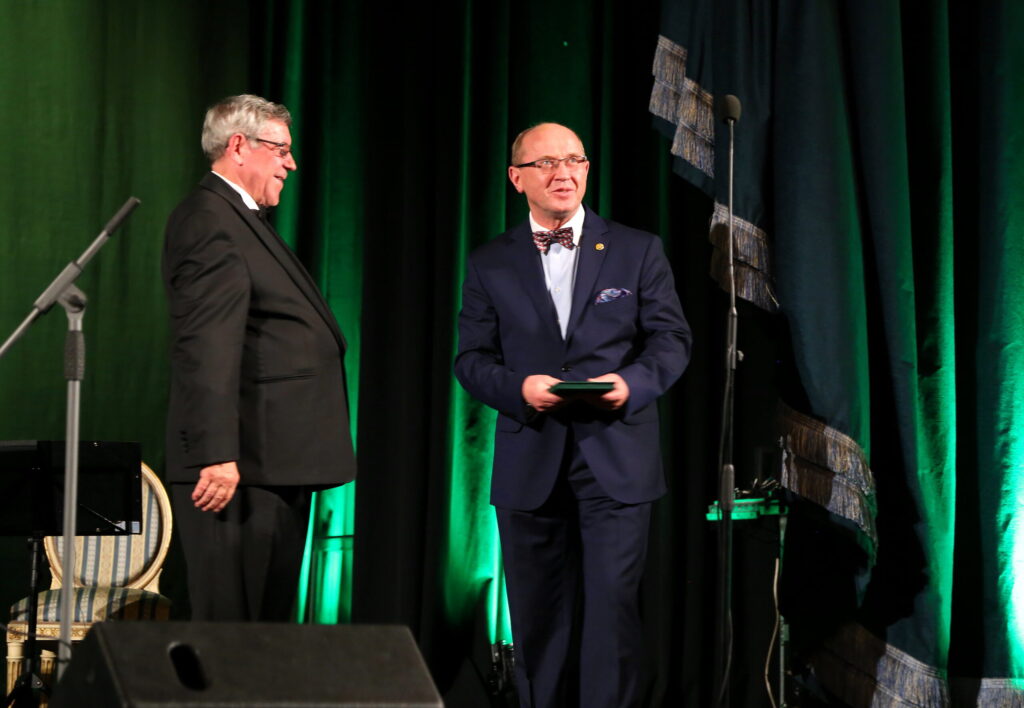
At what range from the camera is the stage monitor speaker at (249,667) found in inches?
75.5

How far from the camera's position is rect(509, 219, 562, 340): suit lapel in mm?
3314

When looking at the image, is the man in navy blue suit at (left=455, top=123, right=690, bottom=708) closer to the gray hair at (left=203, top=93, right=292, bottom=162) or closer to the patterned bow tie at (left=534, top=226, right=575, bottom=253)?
the patterned bow tie at (left=534, top=226, right=575, bottom=253)

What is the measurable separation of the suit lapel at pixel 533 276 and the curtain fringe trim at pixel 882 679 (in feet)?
4.71

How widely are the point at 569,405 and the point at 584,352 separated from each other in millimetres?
154

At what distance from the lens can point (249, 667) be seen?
203 cm

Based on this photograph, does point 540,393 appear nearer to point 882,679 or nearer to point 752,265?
point 752,265

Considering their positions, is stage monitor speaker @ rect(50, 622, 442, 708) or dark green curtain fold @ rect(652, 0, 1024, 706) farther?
dark green curtain fold @ rect(652, 0, 1024, 706)

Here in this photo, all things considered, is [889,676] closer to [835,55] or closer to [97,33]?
[835,55]

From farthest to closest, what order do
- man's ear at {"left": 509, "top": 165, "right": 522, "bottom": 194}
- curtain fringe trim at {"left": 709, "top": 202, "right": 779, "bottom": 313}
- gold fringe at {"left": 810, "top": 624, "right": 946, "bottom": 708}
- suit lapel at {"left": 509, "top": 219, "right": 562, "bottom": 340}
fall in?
1. curtain fringe trim at {"left": 709, "top": 202, "right": 779, "bottom": 313}
2. gold fringe at {"left": 810, "top": 624, "right": 946, "bottom": 708}
3. man's ear at {"left": 509, "top": 165, "right": 522, "bottom": 194}
4. suit lapel at {"left": 509, "top": 219, "right": 562, "bottom": 340}

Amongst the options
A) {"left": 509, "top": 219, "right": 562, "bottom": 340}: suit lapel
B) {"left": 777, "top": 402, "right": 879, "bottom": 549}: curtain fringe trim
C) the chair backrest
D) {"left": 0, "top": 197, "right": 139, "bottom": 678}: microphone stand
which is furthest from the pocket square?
the chair backrest

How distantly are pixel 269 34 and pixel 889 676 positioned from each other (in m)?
3.32

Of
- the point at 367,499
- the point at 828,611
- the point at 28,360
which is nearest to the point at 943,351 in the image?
the point at 828,611

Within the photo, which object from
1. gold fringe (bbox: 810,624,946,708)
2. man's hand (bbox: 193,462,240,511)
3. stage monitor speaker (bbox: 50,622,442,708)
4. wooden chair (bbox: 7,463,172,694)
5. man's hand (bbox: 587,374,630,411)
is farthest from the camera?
wooden chair (bbox: 7,463,172,694)

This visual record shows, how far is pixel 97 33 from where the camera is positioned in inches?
184
